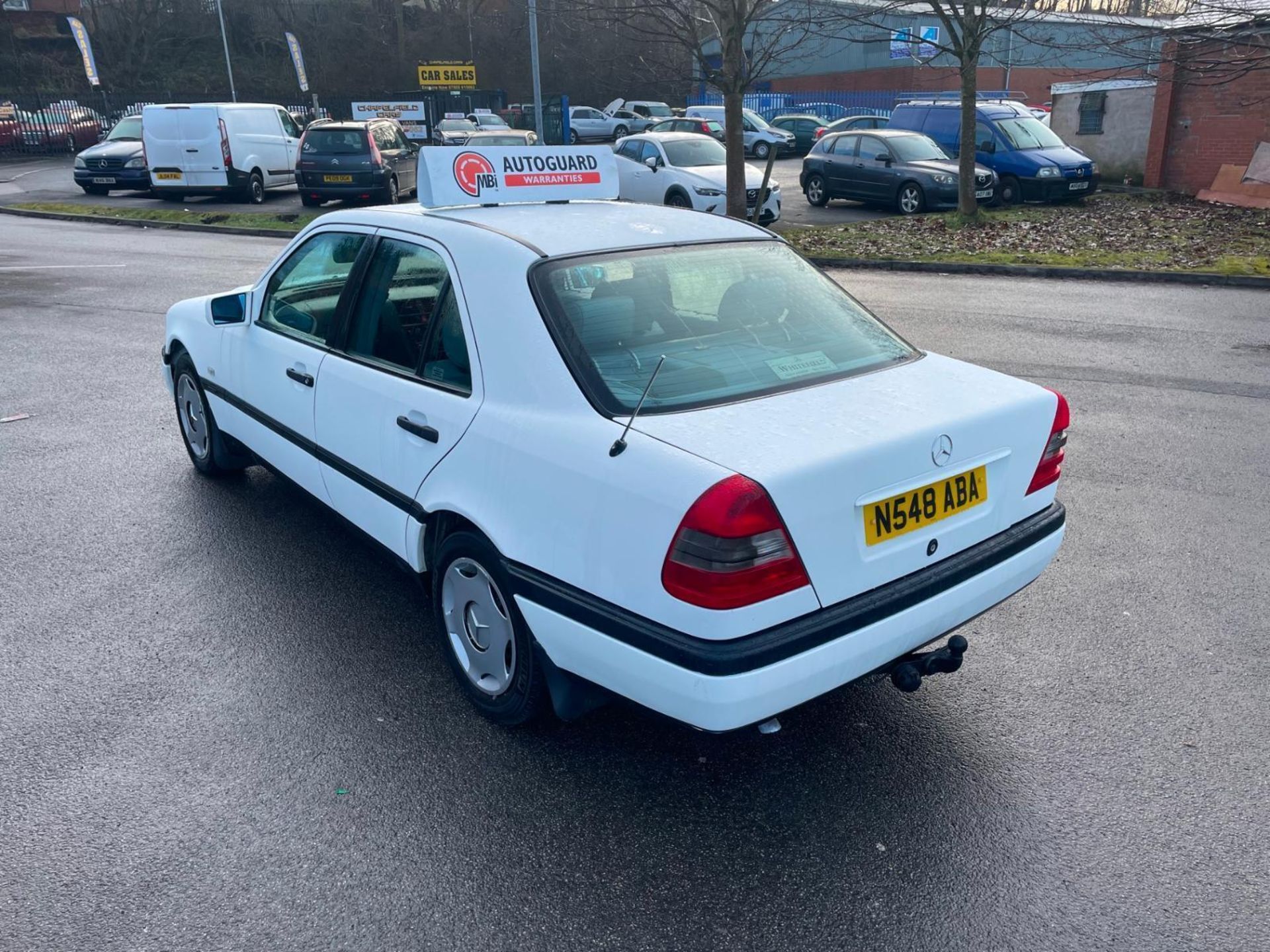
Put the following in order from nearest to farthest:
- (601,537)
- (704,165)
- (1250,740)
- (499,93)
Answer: (601,537) → (1250,740) → (704,165) → (499,93)

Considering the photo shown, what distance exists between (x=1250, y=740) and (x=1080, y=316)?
8.06 m

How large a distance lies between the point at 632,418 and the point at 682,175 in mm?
14886

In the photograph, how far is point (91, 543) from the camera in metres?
5.08

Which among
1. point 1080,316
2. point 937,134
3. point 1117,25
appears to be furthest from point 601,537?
point 937,134

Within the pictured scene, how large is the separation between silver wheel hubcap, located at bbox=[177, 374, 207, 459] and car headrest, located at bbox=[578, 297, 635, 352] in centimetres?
323

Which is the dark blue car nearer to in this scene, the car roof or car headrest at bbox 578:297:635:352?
the car roof

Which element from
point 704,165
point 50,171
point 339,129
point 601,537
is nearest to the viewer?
point 601,537

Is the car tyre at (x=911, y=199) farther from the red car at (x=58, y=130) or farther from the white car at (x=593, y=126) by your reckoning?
the red car at (x=58, y=130)

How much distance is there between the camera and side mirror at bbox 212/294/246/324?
4918 millimetres

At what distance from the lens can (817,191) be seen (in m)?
20.5

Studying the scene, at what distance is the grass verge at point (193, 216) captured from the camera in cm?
1881

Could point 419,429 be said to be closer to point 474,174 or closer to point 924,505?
point 474,174

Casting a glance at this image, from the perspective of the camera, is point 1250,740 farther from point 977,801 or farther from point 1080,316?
point 1080,316

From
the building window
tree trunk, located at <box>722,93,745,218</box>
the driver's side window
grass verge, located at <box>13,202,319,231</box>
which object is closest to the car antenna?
the driver's side window
